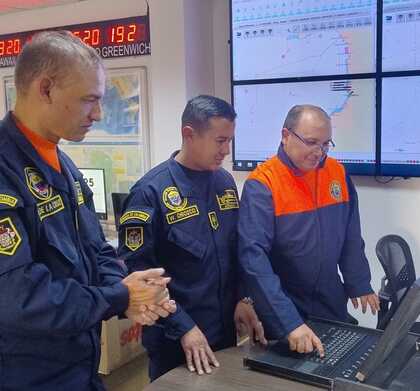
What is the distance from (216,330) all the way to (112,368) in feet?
5.83

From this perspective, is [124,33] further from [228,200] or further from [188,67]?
[228,200]

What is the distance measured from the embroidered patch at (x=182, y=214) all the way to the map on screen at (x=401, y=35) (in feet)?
4.88

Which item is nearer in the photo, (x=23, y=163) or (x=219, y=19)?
(x=23, y=163)

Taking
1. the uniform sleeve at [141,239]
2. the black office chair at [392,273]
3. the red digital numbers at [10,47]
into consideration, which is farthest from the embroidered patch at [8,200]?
the red digital numbers at [10,47]

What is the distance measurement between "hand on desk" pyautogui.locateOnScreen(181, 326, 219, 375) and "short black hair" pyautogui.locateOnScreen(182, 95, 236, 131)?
0.67 meters

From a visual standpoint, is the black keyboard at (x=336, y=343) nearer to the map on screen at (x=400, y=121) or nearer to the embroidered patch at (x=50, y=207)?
the embroidered patch at (x=50, y=207)

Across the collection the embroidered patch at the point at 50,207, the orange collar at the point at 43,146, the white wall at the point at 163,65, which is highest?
the white wall at the point at 163,65

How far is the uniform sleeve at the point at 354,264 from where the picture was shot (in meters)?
1.85

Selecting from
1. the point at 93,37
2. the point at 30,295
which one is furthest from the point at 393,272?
the point at 93,37

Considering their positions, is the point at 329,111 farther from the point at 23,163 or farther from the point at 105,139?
the point at 23,163

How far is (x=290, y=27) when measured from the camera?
2857 mm

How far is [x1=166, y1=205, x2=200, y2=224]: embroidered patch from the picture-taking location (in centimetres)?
166

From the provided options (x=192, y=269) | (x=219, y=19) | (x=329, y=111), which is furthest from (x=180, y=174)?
(x=219, y=19)

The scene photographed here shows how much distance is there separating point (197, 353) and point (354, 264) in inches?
28.1
